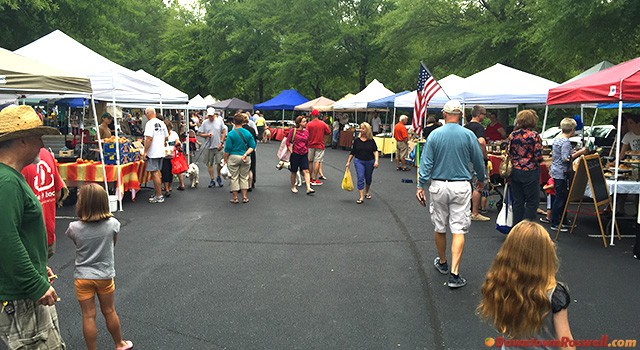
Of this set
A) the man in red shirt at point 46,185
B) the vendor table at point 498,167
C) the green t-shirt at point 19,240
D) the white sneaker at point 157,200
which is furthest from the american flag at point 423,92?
the green t-shirt at point 19,240

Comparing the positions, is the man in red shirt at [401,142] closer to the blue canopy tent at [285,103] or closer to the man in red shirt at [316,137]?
the man in red shirt at [316,137]

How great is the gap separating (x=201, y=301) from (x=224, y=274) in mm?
810

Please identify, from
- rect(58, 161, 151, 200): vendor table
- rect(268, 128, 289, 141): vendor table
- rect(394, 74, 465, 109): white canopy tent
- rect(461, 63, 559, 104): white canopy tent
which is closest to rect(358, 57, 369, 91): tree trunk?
rect(268, 128, 289, 141): vendor table

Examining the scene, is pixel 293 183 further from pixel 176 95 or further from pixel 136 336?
pixel 136 336

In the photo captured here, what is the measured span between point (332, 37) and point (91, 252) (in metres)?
32.3

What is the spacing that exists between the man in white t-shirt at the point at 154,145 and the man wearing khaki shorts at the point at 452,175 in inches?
249

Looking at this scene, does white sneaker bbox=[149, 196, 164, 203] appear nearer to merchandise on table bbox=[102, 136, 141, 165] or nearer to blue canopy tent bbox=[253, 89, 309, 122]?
merchandise on table bbox=[102, 136, 141, 165]

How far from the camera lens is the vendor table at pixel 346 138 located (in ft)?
83.8

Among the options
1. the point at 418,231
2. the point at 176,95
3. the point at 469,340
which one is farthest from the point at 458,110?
the point at 176,95

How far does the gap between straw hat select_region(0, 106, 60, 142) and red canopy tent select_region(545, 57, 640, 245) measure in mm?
6845

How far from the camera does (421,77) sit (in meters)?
11.2

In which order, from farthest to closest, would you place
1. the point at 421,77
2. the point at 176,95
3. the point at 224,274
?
the point at 176,95 → the point at 421,77 → the point at 224,274

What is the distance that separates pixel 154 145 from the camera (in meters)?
9.94

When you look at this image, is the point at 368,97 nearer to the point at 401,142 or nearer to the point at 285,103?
the point at 401,142
